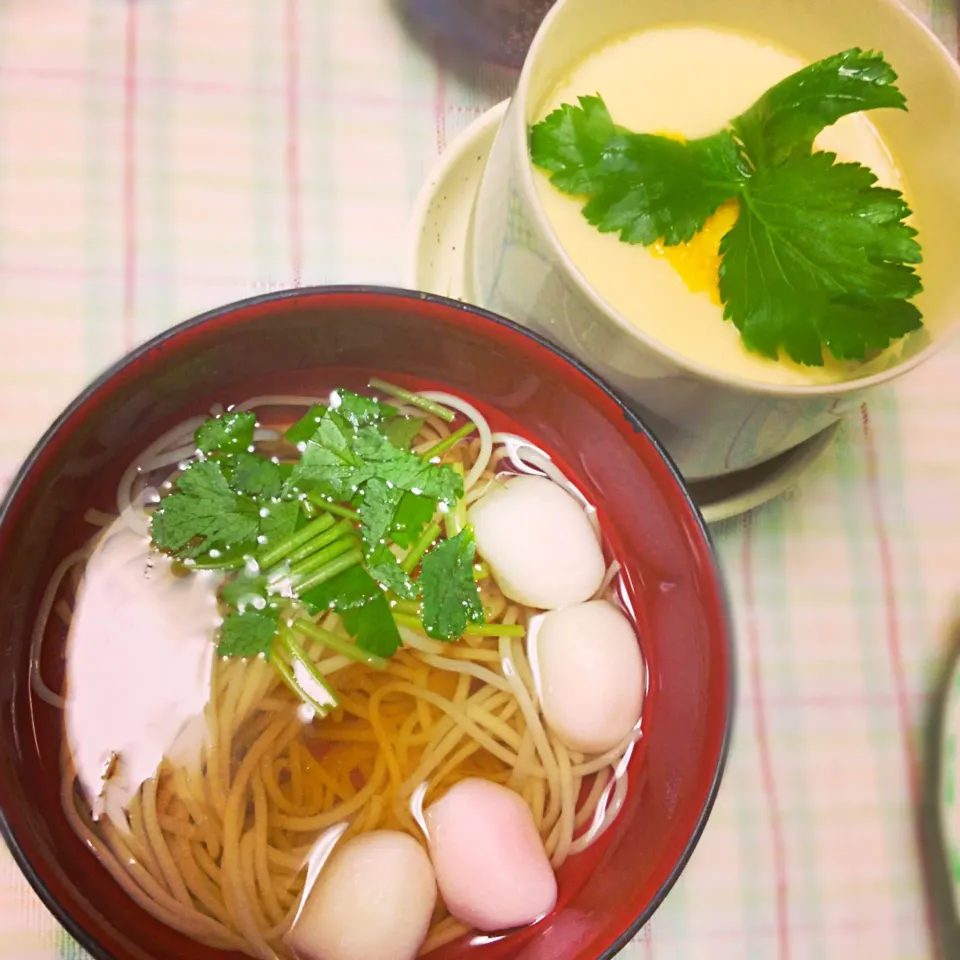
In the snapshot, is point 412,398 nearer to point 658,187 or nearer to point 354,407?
point 354,407

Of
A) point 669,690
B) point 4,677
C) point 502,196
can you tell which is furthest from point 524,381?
point 4,677

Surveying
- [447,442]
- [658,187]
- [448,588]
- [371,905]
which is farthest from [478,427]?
[371,905]

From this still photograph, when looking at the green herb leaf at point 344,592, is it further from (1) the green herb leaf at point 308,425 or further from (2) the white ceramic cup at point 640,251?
(2) the white ceramic cup at point 640,251

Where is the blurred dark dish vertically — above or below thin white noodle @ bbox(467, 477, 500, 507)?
above

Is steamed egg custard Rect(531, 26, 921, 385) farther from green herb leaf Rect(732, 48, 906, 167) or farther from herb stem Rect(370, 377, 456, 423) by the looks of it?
herb stem Rect(370, 377, 456, 423)

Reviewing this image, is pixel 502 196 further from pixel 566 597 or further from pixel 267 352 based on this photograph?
pixel 566 597

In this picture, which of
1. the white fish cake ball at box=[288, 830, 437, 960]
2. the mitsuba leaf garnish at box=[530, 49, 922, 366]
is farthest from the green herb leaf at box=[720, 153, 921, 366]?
the white fish cake ball at box=[288, 830, 437, 960]

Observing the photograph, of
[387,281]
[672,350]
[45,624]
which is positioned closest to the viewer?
[672,350]
